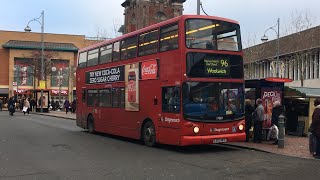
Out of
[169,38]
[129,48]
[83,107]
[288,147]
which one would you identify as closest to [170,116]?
[169,38]

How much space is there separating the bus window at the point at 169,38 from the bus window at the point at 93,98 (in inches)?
253

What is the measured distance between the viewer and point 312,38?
39.9 m

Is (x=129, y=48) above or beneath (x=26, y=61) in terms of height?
beneath

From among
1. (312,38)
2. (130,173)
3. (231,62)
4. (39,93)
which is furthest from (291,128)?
(39,93)

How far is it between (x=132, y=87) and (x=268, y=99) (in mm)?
5209

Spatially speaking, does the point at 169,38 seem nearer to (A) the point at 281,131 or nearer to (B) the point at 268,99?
(A) the point at 281,131

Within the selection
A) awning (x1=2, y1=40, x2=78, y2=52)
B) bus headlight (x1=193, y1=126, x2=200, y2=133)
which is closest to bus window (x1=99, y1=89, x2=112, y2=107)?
bus headlight (x1=193, y1=126, x2=200, y2=133)

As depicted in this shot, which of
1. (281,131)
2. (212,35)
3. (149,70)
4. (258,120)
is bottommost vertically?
(281,131)

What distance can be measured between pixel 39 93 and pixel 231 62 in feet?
133

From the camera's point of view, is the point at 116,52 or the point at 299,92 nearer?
the point at 116,52

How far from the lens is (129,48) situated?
16.4 meters

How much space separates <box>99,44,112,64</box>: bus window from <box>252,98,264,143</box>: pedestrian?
6.38 meters

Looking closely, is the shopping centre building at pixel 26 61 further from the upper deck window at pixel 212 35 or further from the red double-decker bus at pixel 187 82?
the upper deck window at pixel 212 35

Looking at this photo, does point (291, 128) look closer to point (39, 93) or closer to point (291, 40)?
point (291, 40)
